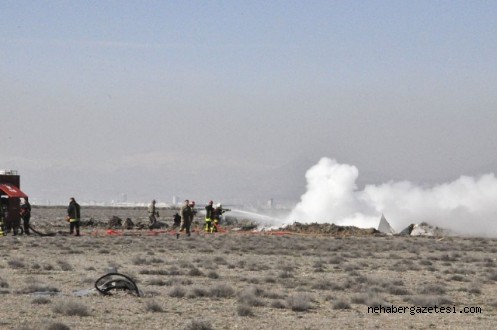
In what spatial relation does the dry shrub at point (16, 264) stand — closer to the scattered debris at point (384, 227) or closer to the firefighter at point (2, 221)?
the firefighter at point (2, 221)

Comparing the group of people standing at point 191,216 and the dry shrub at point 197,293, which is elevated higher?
the group of people standing at point 191,216

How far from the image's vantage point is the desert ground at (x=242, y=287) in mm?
15266

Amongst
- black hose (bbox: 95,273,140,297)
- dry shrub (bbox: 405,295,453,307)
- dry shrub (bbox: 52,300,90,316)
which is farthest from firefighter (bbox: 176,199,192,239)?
dry shrub (bbox: 52,300,90,316)

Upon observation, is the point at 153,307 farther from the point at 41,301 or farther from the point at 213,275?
the point at 213,275

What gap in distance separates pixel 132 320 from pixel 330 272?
10.9 m

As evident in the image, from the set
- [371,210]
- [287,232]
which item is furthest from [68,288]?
[371,210]

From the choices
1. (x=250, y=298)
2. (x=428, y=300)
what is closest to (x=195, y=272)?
(x=250, y=298)

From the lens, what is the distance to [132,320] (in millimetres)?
14984

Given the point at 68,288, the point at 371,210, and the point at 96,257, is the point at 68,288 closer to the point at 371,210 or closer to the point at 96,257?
the point at 96,257

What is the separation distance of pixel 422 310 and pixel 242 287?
4.68 m

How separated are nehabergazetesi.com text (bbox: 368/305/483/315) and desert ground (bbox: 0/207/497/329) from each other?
43 mm

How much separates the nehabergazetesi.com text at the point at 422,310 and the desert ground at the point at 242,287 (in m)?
0.04

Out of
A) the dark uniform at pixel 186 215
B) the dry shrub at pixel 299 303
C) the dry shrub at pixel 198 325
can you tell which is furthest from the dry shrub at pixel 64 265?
the dark uniform at pixel 186 215

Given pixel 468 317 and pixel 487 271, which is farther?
pixel 487 271
